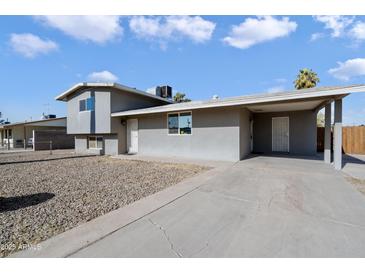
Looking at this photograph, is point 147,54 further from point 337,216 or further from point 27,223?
point 337,216

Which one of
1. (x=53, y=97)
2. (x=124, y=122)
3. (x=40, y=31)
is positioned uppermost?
(x=40, y=31)

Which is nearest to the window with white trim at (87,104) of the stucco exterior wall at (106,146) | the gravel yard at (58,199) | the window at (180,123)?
the stucco exterior wall at (106,146)

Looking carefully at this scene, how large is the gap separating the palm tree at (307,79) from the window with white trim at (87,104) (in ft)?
64.5

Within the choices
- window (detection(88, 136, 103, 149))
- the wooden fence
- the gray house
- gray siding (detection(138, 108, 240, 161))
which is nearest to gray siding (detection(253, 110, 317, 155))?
the gray house

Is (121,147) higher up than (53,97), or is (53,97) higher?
(53,97)

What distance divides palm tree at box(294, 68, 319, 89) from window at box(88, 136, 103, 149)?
65.1 ft

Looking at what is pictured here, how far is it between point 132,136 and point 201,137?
5.59 meters

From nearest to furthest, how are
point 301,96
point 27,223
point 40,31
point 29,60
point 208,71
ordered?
point 27,223, point 301,96, point 40,31, point 29,60, point 208,71

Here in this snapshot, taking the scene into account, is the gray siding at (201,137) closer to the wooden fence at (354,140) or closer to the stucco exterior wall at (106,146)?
the stucco exterior wall at (106,146)

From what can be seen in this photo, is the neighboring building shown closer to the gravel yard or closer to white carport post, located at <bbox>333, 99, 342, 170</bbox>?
the gravel yard

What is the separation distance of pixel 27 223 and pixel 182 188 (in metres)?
3.15

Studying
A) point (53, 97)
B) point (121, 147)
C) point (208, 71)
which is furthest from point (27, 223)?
point (53, 97)

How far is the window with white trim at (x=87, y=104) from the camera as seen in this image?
42.9ft

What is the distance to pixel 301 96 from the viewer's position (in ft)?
22.2
